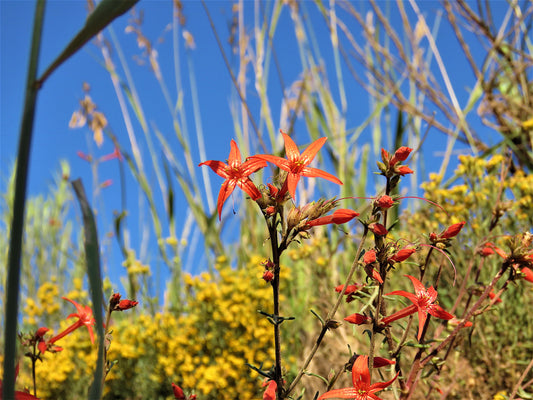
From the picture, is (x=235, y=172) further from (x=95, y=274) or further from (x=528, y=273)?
(x=528, y=273)

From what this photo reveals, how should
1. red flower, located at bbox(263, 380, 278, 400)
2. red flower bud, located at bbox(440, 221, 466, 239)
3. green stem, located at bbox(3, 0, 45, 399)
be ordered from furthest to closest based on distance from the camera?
1. red flower bud, located at bbox(440, 221, 466, 239)
2. red flower, located at bbox(263, 380, 278, 400)
3. green stem, located at bbox(3, 0, 45, 399)

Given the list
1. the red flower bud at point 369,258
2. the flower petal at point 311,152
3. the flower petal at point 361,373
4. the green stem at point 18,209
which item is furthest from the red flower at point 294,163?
the green stem at point 18,209

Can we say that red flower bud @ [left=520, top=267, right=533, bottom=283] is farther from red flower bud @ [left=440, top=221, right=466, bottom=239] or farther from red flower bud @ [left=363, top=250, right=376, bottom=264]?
red flower bud @ [left=363, top=250, right=376, bottom=264]

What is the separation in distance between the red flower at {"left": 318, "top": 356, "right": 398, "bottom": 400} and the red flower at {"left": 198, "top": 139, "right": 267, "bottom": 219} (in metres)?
0.26

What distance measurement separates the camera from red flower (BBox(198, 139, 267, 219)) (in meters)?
0.65

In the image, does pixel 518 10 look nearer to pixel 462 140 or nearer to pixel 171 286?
pixel 462 140

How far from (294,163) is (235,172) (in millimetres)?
85

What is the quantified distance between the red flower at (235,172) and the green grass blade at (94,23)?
299 mm

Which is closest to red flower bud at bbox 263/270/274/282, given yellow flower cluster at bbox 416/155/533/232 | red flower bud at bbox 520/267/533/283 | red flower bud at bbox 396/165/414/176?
red flower bud at bbox 396/165/414/176

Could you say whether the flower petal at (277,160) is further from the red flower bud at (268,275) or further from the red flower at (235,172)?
the red flower bud at (268,275)

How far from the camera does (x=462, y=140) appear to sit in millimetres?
3406

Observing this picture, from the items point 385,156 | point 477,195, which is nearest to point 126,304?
point 385,156

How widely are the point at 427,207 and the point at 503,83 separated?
2277 millimetres

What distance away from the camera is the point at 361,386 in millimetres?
640
